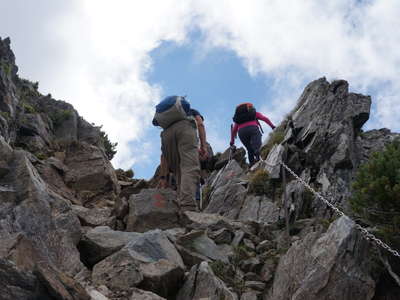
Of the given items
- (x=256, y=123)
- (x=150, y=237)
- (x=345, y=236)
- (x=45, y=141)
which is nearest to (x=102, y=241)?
(x=150, y=237)

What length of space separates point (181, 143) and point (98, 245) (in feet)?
15.6

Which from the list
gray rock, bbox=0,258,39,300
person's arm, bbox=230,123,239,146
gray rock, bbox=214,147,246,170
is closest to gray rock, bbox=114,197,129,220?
gray rock, bbox=0,258,39,300

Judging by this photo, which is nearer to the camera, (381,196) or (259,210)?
(381,196)

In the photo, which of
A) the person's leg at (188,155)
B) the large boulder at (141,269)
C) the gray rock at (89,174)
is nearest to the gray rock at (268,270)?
the large boulder at (141,269)

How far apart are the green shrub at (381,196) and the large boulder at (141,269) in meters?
3.88

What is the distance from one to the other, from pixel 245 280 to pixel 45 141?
65.9ft

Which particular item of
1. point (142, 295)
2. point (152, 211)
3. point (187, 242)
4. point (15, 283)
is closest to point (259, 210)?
point (152, 211)

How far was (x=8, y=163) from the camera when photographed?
7.99 metres

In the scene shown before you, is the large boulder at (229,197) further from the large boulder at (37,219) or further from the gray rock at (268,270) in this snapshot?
the large boulder at (37,219)

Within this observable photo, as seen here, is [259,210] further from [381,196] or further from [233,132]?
[233,132]

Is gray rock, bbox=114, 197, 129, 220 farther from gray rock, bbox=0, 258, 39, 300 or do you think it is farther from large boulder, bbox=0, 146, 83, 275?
gray rock, bbox=0, 258, 39, 300

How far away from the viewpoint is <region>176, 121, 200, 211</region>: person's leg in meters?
12.0

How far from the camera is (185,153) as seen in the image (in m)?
12.3

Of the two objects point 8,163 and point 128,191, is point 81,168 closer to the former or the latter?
point 128,191
